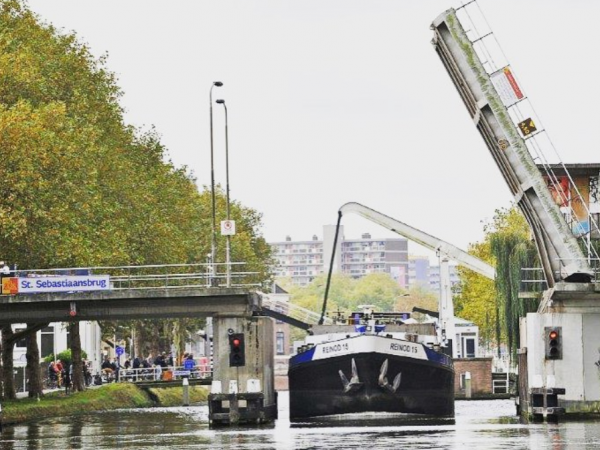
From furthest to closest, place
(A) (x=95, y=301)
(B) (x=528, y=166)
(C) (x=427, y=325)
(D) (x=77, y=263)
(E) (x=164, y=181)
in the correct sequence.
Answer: (E) (x=164, y=181) → (C) (x=427, y=325) → (D) (x=77, y=263) → (A) (x=95, y=301) → (B) (x=528, y=166)

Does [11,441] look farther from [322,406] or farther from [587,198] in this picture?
[587,198]

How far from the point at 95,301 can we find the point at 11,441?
11435 mm

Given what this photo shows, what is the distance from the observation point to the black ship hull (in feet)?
210

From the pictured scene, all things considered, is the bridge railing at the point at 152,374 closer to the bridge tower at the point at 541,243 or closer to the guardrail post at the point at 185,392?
the guardrail post at the point at 185,392

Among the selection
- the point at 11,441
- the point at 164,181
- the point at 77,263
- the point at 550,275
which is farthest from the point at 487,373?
the point at 11,441

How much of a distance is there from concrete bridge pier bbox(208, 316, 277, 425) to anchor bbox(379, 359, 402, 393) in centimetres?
442

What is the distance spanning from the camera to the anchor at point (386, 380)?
6400 cm

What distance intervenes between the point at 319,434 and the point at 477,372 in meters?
45.9

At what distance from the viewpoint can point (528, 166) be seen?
56906 mm

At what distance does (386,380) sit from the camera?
210ft

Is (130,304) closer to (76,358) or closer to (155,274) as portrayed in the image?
(76,358)

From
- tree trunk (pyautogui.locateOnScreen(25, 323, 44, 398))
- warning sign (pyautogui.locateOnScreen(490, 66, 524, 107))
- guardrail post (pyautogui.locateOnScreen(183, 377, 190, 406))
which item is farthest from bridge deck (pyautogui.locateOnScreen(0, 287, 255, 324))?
guardrail post (pyautogui.locateOnScreen(183, 377, 190, 406))

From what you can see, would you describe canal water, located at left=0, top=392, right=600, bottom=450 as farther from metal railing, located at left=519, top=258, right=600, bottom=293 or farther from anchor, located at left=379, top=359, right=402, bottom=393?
metal railing, located at left=519, top=258, right=600, bottom=293

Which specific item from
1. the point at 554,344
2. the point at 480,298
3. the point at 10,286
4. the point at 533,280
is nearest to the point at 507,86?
the point at 554,344
